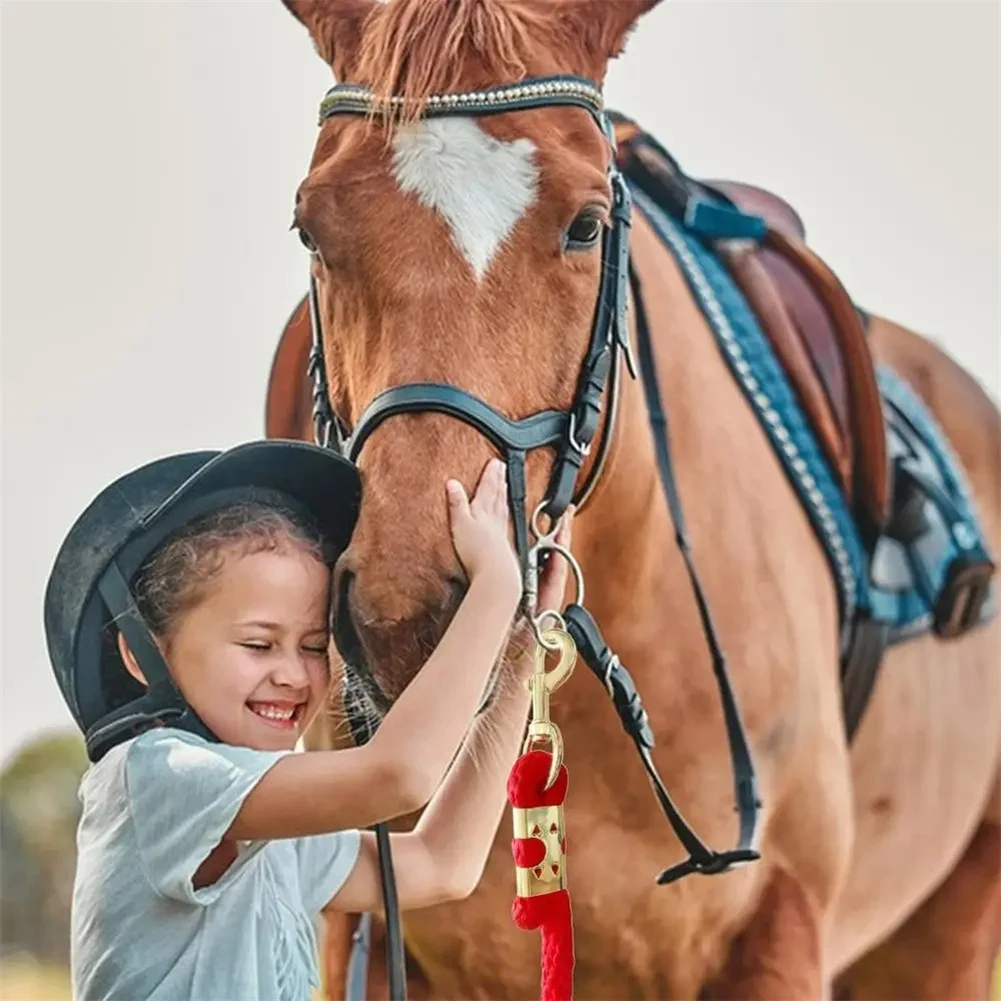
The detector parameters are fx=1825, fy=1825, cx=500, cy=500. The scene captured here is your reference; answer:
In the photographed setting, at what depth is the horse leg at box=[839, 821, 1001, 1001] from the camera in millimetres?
4164

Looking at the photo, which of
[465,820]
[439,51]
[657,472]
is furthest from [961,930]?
[439,51]

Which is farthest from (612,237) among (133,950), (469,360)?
(133,950)

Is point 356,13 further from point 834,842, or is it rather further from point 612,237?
point 834,842

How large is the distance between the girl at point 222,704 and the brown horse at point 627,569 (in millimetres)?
55

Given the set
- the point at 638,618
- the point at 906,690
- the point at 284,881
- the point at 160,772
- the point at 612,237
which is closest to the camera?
the point at 160,772

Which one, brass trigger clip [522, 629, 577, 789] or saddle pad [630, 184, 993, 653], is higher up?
saddle pad [630, 184, 993, 653]

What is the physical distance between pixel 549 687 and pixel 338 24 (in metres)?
0.95

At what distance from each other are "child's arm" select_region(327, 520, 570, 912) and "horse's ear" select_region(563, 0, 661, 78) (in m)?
0.65

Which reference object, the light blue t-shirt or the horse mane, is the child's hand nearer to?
the light blue t-shirt

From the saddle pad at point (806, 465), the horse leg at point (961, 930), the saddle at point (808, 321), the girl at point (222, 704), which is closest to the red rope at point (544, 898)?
the girl at point (222, 704)

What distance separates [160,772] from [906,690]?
202 centimetres

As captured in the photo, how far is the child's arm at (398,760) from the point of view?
65.8 inches

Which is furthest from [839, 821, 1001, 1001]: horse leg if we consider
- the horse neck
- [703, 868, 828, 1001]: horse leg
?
the horse neck

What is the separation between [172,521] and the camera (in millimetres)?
1828
